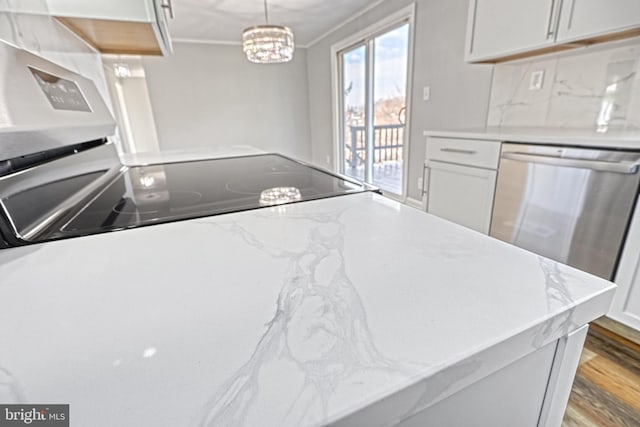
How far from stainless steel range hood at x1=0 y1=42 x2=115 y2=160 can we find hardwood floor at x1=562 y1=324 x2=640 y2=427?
64.5 inches

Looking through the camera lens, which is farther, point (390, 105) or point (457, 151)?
point (390, 105)

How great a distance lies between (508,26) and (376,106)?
1982 mm

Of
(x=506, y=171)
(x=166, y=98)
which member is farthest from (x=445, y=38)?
(x=166, y=98)

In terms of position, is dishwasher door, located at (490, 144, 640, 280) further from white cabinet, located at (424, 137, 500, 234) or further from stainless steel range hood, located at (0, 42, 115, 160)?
stainless steel range hood, located at (0, 42, 115, 160)

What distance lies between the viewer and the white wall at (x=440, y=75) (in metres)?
2.31

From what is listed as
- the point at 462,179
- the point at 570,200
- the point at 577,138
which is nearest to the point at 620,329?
the point at 570,200

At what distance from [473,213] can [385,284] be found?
1.74m

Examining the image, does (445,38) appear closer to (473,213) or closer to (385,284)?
(473,213)

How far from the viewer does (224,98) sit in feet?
15.0

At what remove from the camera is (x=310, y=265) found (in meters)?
0.40

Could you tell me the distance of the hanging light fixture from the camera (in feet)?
7.52

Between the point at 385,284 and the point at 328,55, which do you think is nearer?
the point at 385,284

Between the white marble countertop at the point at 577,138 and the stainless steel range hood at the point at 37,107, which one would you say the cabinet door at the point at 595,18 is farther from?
the stainless steel range hood at the point at 37,107

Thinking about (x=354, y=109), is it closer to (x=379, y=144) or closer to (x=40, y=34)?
(x=379, y=144)
